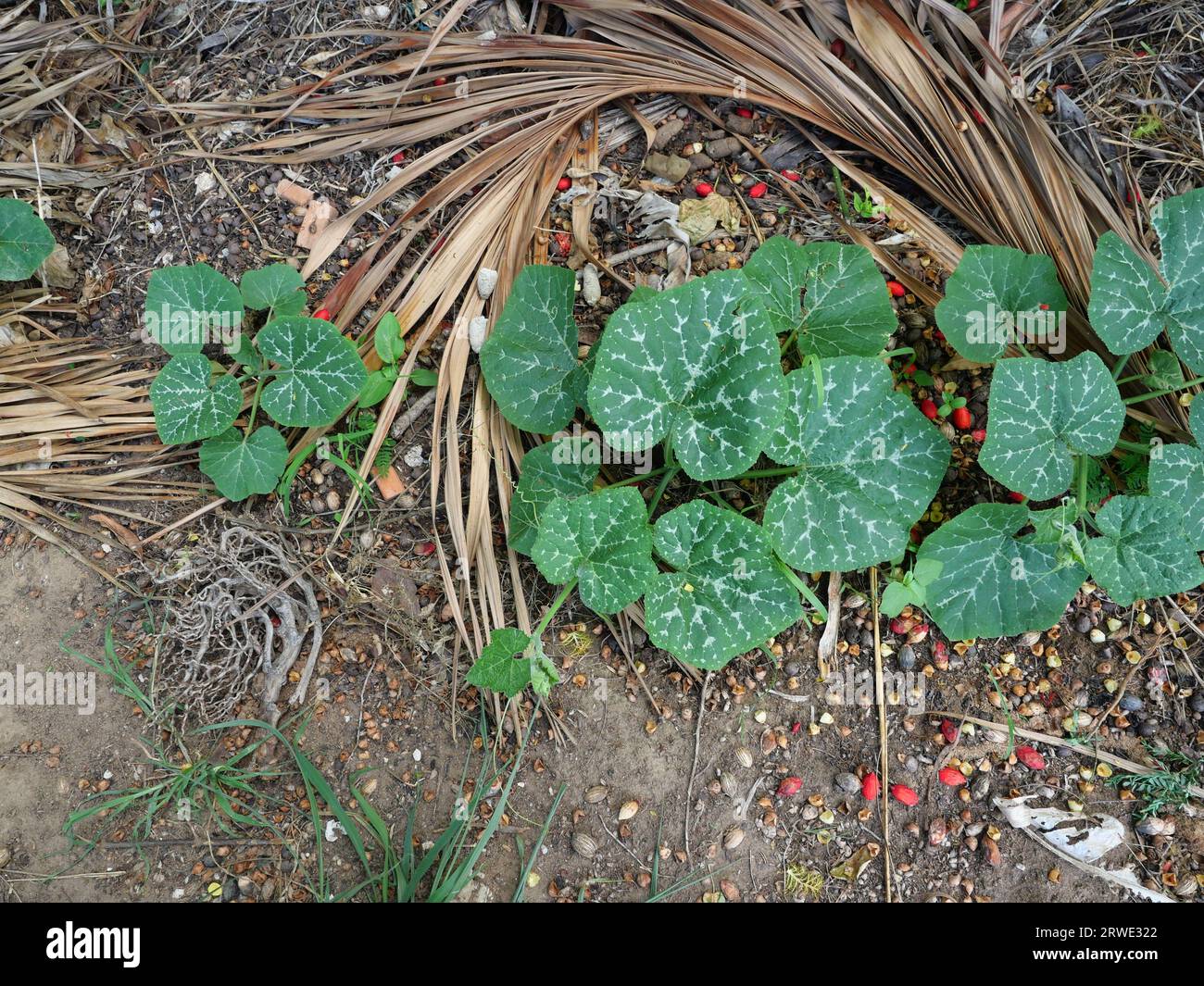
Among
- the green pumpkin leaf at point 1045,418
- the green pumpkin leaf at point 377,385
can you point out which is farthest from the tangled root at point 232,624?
the green pumpkin leaf at point 1045,418

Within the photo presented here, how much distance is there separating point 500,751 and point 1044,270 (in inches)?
87.4

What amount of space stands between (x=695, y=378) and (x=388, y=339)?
1.01 metres

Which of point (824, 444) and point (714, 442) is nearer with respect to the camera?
Answer: point (714, 442)

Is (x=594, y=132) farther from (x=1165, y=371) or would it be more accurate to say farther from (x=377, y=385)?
(x=1165, y=371)

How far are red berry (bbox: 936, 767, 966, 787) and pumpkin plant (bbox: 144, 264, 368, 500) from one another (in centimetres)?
217

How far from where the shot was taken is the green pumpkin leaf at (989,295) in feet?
8.01

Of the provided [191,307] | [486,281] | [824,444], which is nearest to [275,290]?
[191,307]

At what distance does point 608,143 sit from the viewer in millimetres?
2777

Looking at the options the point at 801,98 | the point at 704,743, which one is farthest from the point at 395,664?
the point at 801,98

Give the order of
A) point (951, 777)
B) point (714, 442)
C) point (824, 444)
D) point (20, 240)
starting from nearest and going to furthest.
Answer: point (714, 442), point (824, 444), point (951, 777), point (20, 240)

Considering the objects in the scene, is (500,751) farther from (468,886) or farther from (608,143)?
(608,143)

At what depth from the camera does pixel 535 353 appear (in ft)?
8.09

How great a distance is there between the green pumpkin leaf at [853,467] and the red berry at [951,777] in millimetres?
720

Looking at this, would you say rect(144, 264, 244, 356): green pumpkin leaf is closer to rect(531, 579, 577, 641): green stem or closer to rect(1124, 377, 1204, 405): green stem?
rect(531, 579, 577, 641): green stem
